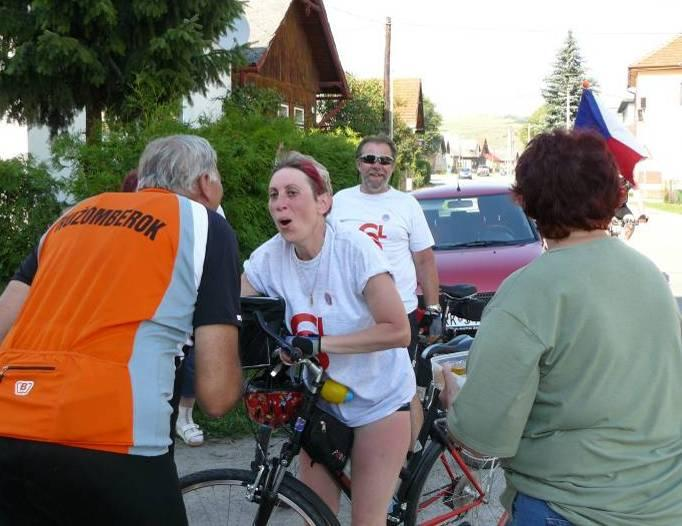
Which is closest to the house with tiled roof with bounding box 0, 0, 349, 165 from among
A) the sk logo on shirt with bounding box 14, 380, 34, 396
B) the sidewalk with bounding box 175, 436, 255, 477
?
the sidewalk with bounding box 175, 436, 255, 477

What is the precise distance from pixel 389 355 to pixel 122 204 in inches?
51.4

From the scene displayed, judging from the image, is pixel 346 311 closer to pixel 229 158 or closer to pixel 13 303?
pixel 13 303

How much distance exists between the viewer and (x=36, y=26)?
1026cm

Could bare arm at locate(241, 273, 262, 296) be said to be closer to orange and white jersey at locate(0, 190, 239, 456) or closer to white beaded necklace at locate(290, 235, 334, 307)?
white beaded necklace at locate(290, 235, 334, 307)

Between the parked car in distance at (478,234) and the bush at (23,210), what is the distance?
11.2 feet

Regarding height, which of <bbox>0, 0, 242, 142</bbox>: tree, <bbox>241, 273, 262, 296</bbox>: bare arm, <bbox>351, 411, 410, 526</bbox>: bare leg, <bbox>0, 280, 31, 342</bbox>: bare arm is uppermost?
<bbox>0, 0, 242, 142</bbox>: tree

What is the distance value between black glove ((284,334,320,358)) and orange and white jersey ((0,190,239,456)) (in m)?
0.50

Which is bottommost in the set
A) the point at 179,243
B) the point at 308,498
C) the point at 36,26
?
the point at 308,498

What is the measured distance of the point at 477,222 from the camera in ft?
30.0

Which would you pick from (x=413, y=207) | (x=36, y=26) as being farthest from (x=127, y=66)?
(x=413, y=207)

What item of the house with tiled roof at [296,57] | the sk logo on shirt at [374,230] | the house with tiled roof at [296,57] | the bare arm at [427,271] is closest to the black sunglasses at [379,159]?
the sk logo on shirt at [374,230]

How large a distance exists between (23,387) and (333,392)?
1152 mm

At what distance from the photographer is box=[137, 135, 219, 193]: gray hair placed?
8.36ft

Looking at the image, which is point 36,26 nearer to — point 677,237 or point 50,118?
point 50,118
